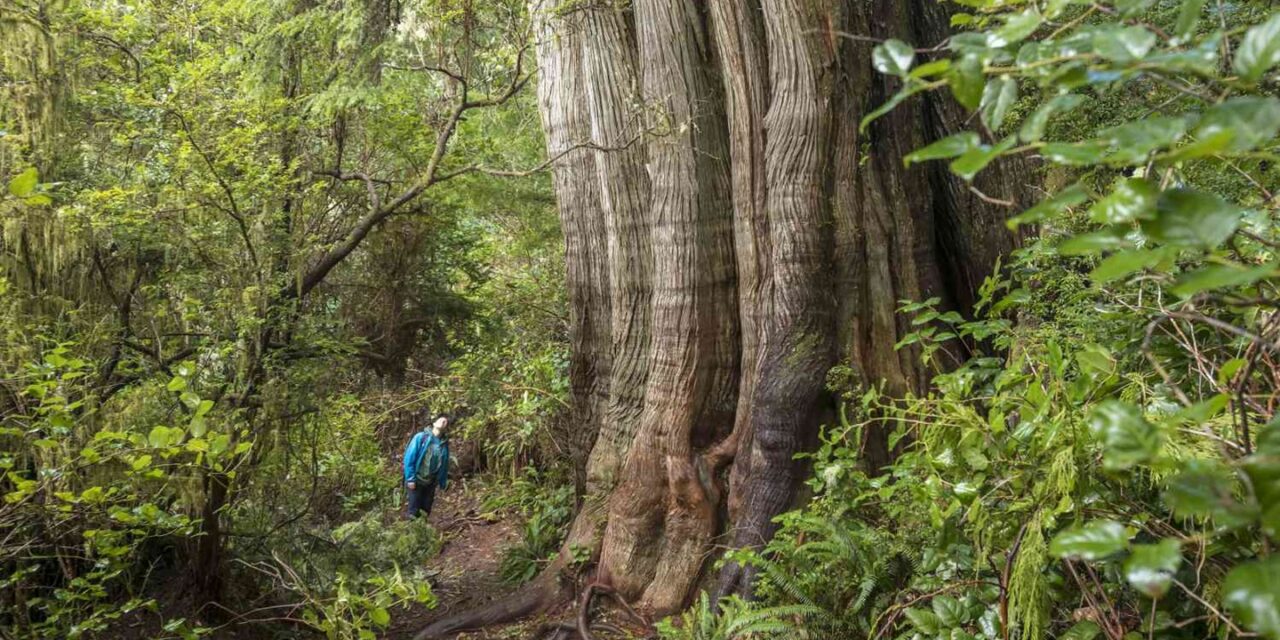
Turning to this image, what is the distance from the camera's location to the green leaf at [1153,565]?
1108 mm

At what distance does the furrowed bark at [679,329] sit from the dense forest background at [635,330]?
0.09ft

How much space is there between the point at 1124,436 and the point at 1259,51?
0.53m

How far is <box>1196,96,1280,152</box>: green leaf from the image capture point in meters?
1.04

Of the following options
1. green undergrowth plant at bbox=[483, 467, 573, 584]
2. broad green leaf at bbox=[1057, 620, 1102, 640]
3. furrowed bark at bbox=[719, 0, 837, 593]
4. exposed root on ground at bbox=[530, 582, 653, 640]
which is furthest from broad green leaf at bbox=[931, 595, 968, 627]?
green undergrowth plant at bbox=[483, 467, 573, 584]

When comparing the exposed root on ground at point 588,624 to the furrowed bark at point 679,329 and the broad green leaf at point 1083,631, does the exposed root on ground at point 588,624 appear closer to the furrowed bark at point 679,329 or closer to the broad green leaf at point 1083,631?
the furrowed bark at point 679,329

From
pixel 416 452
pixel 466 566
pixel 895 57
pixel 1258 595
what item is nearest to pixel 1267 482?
pixel 1258 595

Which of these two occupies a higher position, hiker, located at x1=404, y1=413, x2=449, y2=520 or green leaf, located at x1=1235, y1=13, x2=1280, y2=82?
green leaf, located at x1=1235, y1=13, x2=1280, y2=82

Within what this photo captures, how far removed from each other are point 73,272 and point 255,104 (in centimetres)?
177

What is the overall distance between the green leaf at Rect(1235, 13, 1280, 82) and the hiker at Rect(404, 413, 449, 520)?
33.4 feet

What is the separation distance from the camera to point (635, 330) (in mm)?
7402

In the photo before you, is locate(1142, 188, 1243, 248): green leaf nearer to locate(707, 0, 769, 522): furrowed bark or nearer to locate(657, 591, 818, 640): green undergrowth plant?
locate(657, 591, 818, 640): green undergrowth plant

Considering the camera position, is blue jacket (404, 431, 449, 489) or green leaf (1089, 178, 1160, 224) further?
blue jacket (404, 431, 449, 489)

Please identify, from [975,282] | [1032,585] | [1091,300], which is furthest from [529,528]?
[1032,585]

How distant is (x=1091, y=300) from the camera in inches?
162
